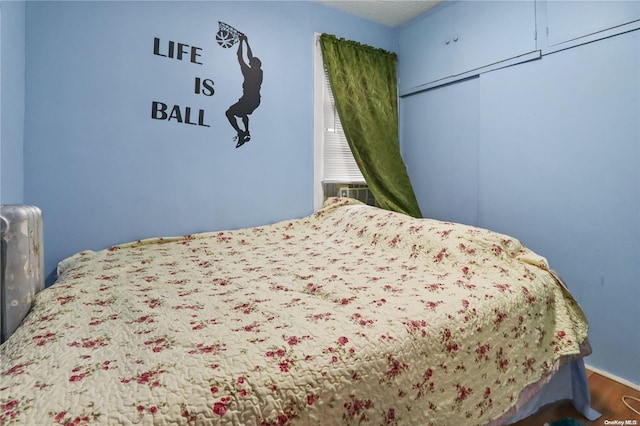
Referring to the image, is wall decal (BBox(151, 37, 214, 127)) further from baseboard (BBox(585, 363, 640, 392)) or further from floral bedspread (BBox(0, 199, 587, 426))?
baseboard (BBox(585, 363, 640, 392))

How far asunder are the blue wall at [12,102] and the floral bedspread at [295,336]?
0.46 meters

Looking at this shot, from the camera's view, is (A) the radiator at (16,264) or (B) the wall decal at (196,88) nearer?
(A) the radiator at (16,264)

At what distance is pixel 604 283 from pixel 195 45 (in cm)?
287

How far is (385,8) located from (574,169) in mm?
1883

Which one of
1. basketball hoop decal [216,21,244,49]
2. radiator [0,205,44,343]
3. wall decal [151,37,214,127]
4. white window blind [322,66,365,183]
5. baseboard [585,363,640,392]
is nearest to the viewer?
radiator [0,205,44,343]

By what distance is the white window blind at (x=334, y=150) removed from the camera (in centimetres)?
268

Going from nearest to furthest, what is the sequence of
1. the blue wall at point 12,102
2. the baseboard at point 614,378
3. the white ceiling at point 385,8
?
the blue wall at point 12,102 < the baseboard at point 614,378 < the white ceiling at point 385,8

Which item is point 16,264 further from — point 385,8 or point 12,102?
point 385,8

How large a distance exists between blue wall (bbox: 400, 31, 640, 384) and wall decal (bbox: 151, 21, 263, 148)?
1613mm

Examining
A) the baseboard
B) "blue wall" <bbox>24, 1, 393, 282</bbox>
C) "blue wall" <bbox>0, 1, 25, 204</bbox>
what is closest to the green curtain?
"blue wall" <bbox>24, 1, 393, 282</bbox>

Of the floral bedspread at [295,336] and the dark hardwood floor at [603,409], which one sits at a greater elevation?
the floral bedspread at [295,336]

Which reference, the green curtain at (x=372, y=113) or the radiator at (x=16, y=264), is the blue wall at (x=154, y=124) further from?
the radiator at (x=16, y=264)

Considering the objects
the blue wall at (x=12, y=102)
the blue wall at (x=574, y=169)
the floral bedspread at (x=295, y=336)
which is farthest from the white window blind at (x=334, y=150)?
the blue wall at (x=12, y=102)

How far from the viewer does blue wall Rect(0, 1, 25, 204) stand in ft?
4.43
